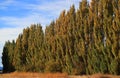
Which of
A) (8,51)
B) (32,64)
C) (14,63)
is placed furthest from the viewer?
(8,51)

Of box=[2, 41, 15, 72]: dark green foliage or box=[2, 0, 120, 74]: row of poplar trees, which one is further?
box=[2, 41, 15, 72]: dark green foliage

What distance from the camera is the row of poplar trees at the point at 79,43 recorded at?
120 ft

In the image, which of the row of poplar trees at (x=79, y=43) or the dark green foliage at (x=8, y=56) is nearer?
the row of poplar trees at (x=79, y=43)

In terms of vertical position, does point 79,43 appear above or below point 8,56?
above

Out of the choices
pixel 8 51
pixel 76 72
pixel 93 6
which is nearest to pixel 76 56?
pixel 76 72

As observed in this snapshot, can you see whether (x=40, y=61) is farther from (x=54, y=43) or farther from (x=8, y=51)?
(x=8, y=51)

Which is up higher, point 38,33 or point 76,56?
point 38,33

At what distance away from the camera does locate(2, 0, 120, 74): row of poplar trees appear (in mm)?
36562

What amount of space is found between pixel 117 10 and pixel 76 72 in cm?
877

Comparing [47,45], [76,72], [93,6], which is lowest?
[76,72]

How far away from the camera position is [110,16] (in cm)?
3712

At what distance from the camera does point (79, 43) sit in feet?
137

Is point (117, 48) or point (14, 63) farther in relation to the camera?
point (14, 63)

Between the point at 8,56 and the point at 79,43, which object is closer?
the point at 79,43
